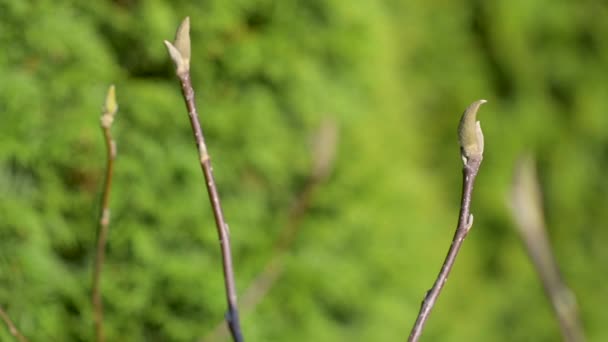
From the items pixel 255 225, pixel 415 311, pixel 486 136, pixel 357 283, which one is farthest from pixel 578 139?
pixel 255 225

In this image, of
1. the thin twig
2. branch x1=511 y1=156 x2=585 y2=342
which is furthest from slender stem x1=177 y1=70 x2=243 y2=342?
the thin twig

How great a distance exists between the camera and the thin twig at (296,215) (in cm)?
72

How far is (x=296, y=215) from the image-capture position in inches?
30.4

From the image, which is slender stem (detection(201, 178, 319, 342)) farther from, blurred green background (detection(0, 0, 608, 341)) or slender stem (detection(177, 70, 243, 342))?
slender stem (detection(177, 70, 243, 342))

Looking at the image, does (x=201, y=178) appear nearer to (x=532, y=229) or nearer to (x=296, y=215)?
(x=296, y=215)

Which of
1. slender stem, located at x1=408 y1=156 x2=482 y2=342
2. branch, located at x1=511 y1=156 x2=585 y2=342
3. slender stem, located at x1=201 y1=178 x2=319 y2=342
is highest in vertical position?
slender stem, located at x1=408 y1=156 x2=482 y2=342

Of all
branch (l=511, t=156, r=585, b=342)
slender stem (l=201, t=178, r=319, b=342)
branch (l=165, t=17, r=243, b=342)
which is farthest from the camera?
slender stem (l=201, t=178, r=319, b=342)

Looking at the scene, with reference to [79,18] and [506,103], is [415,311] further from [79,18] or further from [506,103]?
[506,103]

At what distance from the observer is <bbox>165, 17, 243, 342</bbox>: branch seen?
1.06ft

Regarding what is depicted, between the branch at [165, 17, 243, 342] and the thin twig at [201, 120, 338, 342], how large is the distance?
0.35m

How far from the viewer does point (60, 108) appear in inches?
24.1

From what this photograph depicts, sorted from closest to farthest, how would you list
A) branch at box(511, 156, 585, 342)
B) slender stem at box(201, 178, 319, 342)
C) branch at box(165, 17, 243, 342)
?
1. branch at box(165, 17, 243, 342)
2. branch at box(511, 156, 585, 342)
3. slender stem at box(201, 178, 319, 342)

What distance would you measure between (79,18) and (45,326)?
27 cm

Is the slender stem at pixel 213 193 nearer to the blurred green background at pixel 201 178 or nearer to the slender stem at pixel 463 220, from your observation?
the slender stem at pixel 463 220
